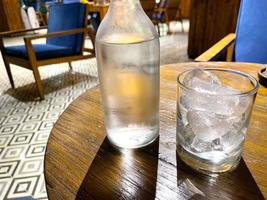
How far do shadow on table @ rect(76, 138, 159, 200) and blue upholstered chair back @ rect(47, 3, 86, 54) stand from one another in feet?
6.68

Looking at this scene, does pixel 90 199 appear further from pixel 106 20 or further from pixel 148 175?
pixel 106 20

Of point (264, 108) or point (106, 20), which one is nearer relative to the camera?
point (106, 20)

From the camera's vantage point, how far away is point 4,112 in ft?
6.28

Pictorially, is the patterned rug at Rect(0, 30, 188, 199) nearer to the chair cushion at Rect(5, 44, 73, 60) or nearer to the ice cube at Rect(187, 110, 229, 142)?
the chair cushion at Rect(5, 44, 73, 60)

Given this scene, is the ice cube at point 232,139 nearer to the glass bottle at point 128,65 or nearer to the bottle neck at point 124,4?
the glass bottle at point 128,65

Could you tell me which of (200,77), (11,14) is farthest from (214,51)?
(11,14)

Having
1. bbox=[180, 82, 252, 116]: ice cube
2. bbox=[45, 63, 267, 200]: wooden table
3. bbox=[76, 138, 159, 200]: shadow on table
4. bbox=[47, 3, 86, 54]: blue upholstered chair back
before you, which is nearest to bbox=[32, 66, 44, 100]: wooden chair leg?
bbox=[47, 3, 86, 54]: blue upholstered chair back

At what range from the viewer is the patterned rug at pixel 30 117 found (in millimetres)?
1180

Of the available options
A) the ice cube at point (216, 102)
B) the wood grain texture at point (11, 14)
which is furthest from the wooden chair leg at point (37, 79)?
the wood grain texture at point (11, 14)

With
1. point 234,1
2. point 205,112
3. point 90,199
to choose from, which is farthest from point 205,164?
point 234,1

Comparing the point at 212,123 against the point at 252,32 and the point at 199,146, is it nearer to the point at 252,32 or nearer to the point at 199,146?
the point at 199,146

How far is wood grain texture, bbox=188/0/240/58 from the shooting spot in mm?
2604

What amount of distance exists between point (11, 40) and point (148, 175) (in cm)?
557

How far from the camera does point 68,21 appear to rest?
2412 mm
